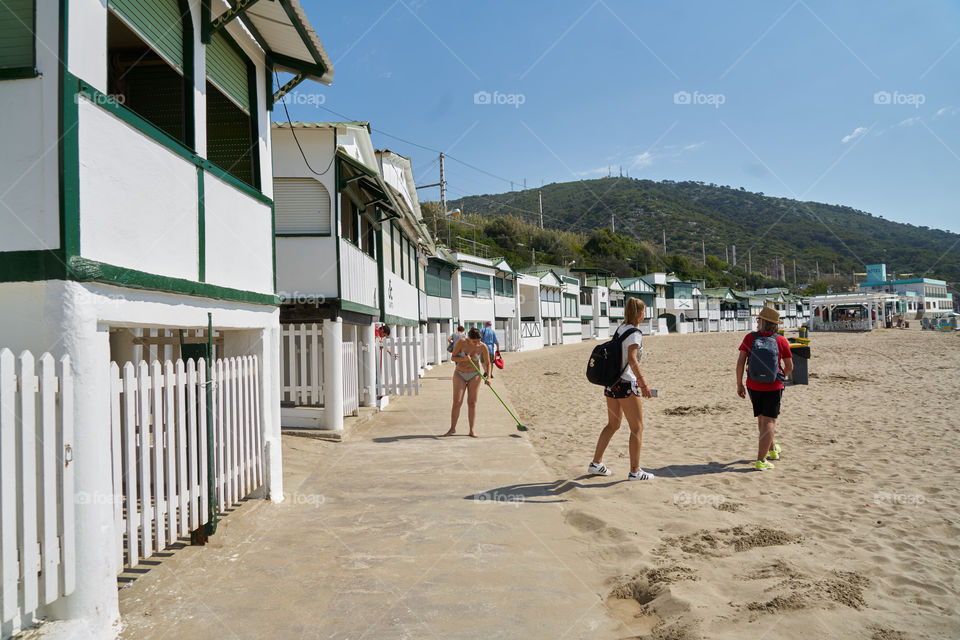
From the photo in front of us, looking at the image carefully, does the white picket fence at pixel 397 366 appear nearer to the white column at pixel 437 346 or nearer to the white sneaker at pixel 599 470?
the white sneaker at pixel 599 470

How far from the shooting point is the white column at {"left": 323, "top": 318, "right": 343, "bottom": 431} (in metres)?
9.93

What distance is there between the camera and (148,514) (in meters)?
3.94

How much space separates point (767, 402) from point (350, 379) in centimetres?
717

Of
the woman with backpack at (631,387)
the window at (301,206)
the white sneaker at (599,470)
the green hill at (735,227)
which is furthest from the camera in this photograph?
the green hill at (735,227)

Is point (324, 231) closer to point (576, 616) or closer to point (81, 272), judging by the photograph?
point (81, 272)

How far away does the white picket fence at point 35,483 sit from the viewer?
2691 mm

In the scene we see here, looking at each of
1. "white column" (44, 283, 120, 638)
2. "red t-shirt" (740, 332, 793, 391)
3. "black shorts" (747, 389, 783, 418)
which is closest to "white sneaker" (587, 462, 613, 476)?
"black shorts" (747, 389, 783, 418)

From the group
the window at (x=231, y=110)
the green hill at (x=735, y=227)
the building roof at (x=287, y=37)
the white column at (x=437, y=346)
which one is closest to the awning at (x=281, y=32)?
the building roof at (x=287, y=37)

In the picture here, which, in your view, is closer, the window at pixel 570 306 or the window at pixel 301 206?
the window at pixel 301 206

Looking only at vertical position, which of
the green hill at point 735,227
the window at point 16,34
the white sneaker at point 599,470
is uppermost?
the green hill at point 735,227

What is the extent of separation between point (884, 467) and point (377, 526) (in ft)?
18.9

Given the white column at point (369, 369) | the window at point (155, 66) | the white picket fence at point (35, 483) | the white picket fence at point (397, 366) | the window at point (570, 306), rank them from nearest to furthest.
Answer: the white picket fence at point (35, 483) → the window at point (155, 66) → the white column at point (369, 369) → the white picket fence at point (397, 366) → the window at point (570, 306)

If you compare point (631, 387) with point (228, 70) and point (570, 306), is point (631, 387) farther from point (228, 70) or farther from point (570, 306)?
point (570, 306)

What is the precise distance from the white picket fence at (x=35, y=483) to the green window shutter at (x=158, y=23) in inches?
97.3
